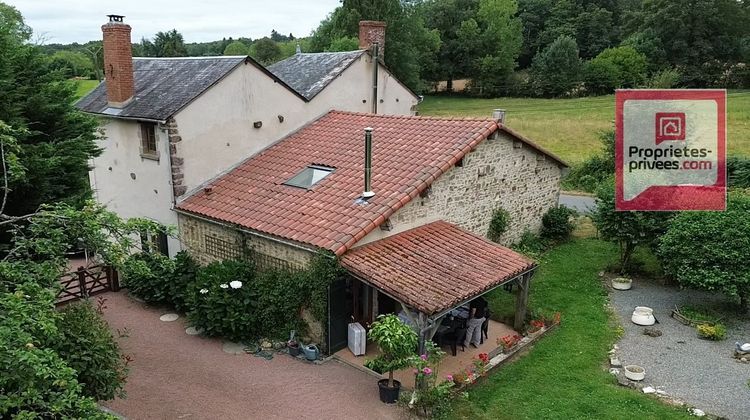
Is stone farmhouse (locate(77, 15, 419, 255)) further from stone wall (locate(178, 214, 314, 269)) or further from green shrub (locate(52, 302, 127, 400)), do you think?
green shrub (locate(52, 302, 127, 400))

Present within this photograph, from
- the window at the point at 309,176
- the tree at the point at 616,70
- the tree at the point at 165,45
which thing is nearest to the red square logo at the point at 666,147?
the window at the point at 309,176

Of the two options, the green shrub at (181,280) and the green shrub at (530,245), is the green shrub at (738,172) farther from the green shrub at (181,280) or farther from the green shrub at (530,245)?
the green shrub at (181,280)

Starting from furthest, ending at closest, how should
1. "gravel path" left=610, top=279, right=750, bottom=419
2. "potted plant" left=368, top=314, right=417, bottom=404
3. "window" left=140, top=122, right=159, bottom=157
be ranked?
"window" left=140, top=122, right=159, bottom=157 < "gravel path" left=610, top=279, right=750, bottom=419 < "potted plant" left=368, top=314, right=417, bottom=404

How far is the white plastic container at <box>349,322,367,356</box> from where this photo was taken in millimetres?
11898

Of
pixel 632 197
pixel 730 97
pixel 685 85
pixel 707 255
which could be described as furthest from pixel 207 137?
pixel 685 85

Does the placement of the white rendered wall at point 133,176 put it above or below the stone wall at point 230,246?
above

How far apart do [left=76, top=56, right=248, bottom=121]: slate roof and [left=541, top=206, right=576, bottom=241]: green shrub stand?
11430mm

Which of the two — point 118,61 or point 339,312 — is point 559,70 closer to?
point 118,61

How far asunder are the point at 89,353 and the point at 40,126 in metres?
4.97

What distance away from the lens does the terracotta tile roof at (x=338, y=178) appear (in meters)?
12.4

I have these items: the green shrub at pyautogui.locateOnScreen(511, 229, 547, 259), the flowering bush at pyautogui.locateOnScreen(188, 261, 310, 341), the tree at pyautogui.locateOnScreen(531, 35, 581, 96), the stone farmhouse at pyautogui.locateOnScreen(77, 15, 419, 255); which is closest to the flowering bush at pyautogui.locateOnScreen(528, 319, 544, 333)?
the green shrub at pyautogui.locateOnScreen(511, 229, 547, 259)

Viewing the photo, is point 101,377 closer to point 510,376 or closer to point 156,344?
point 156,344

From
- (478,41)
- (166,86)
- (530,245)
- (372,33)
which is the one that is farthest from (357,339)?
(478,41)

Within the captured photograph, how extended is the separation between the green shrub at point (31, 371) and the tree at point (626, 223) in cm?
1428
